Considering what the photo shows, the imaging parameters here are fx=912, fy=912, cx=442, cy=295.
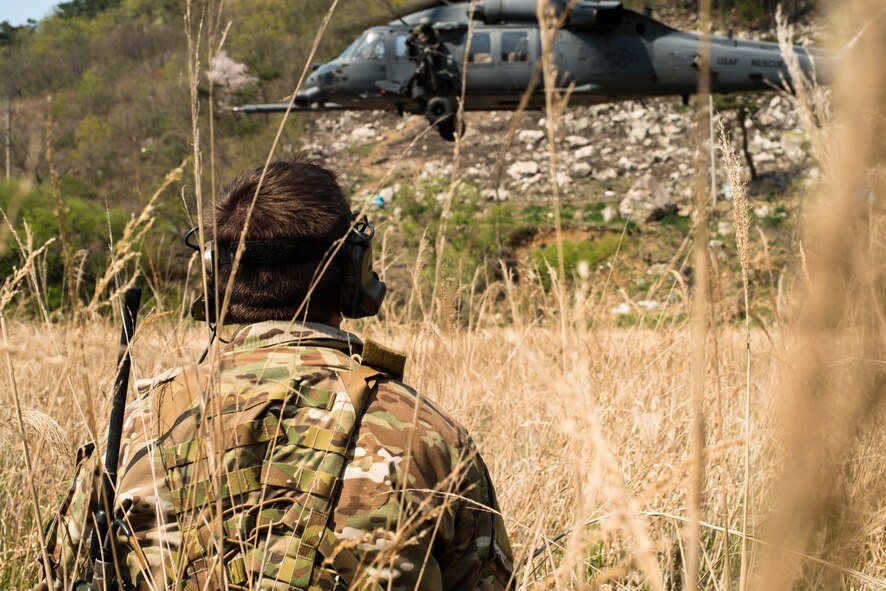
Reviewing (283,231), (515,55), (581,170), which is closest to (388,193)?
(581,170)

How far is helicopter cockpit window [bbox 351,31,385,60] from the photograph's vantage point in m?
17.9

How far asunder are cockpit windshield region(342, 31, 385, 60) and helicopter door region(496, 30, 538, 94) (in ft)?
7.56

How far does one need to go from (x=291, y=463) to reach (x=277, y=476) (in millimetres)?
35

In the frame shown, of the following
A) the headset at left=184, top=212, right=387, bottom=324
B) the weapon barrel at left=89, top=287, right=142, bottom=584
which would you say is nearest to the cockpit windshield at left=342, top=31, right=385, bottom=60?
the headset at left=184, top=212, right=387, bottom=324

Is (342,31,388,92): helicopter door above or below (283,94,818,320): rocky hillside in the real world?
above

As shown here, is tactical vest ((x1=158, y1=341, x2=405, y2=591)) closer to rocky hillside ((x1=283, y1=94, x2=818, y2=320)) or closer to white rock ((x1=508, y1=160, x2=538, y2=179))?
rocky hillside ((x1=283, y1=94, x2=818, y2=320))

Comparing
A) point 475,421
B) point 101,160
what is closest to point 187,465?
point 475,421

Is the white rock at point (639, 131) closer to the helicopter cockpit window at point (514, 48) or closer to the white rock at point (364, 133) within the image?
the white rock at point (364, 133)

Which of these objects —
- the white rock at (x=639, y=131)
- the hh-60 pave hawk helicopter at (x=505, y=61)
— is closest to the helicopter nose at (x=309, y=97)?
the hh-60 pave hawk helicopter at (x=505, y=61)

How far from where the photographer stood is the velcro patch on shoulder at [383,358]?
6.07ft

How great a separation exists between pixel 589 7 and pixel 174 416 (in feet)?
57.5

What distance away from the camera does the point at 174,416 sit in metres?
1.74

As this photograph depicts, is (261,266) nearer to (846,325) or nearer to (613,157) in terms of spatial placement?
(846,325)

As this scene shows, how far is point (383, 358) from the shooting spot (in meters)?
1.87
